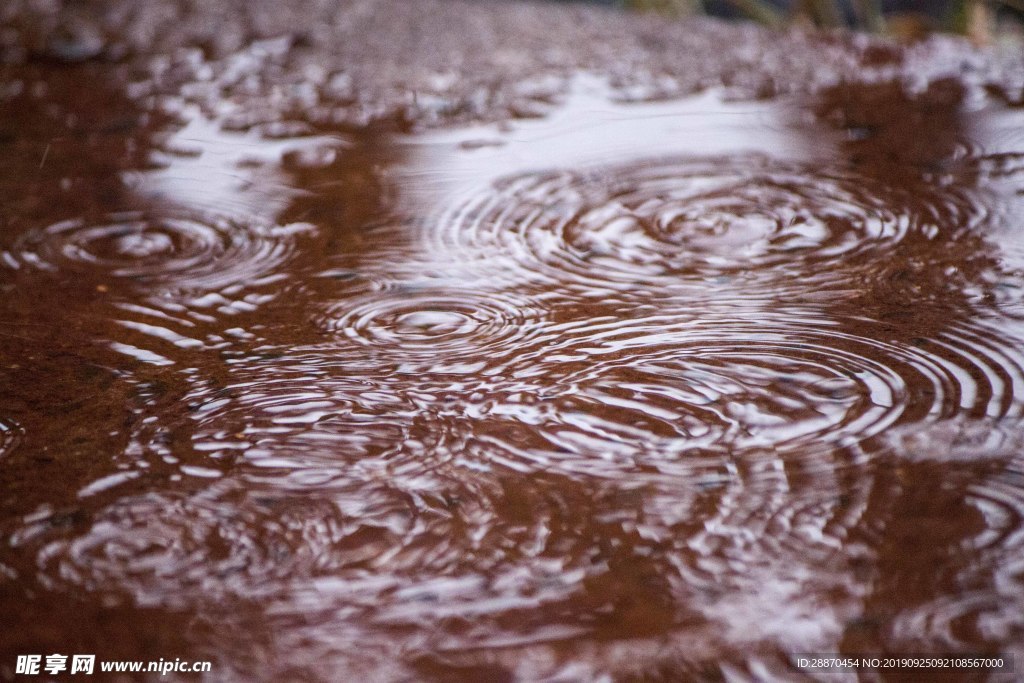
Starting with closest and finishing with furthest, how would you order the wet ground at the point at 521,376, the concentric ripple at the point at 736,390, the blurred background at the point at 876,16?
1. the wet ground at the point at 521,376
2. the concentric ripple at the point at 736,390
3. the blurred background at the point at 876,16

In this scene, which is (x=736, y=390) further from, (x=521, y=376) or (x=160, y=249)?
(x=160, y=249)

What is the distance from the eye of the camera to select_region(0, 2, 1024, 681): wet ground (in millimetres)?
758

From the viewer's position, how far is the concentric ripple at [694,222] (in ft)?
4.15

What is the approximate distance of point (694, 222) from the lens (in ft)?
4.52

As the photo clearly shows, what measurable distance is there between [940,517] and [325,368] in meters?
0.63

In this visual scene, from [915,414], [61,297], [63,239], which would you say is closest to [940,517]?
[915,414]

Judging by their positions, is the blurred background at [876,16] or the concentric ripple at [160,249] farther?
the blurred background at [876,16]

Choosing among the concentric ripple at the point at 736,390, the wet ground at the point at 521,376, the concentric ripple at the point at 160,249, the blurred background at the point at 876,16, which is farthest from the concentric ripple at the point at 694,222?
the blurred background at the point at 876,16

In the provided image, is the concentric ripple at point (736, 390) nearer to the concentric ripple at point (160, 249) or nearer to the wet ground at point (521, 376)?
the wet ground at point (521, 376)

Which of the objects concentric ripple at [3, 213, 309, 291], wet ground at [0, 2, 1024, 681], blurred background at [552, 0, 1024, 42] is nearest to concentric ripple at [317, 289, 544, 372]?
wet ground at [0, 2, 1024, 681]

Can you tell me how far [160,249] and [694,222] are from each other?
0.75 metres

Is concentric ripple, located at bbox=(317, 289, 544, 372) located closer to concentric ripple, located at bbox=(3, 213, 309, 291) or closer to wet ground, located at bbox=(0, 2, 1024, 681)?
wet ground, located at bbox=(0, 2, 1024, 681)

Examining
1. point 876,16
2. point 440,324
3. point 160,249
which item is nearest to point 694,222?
point 440,324

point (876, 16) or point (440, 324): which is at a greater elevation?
point (876, 16)
